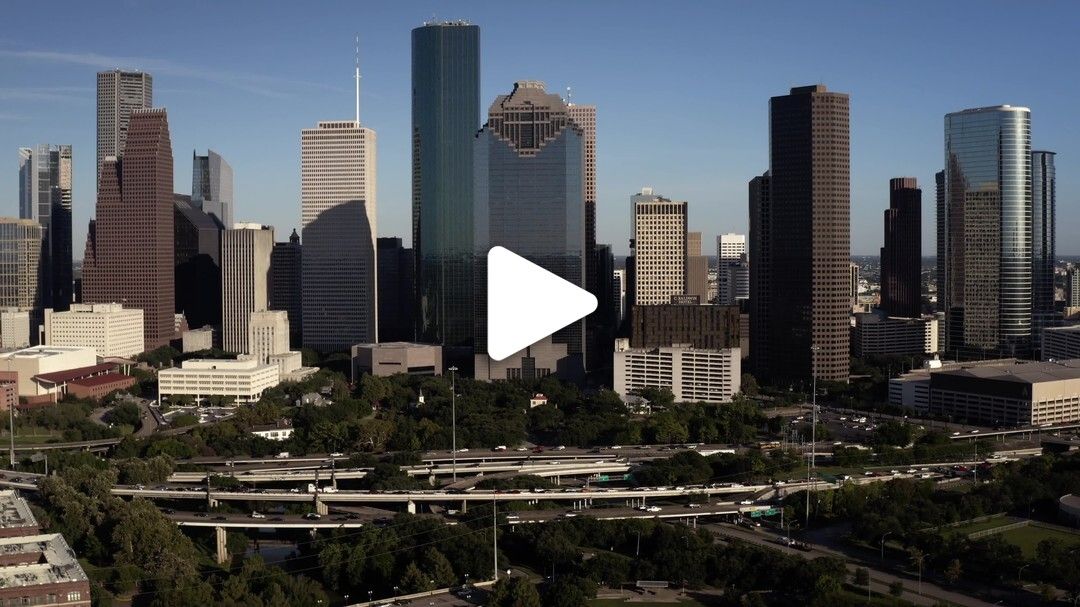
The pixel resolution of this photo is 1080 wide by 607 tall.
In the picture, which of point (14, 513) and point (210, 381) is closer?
point (14, 513)

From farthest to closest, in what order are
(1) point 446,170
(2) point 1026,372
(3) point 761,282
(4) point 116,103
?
(4) point 116,103 < (1) point 446,170 < (3) point 761,282 < (2) point 1026,372

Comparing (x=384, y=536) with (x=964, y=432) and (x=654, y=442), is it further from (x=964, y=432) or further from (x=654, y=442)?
(x=964, y=432)

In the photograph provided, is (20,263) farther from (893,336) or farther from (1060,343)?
(1060,343)

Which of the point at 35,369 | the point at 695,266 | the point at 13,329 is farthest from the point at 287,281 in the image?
the point at 695,266

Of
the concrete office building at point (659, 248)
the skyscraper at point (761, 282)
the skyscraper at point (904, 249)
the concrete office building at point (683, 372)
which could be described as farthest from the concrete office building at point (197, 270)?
the skyscraper at point (904, 249)

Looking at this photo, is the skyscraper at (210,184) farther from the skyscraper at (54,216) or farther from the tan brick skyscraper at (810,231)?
the tan brick skyscraper at (810,231)

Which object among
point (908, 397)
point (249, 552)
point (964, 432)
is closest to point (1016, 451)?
point (964, 432)

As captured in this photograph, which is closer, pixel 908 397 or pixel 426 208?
pixel 908 397
